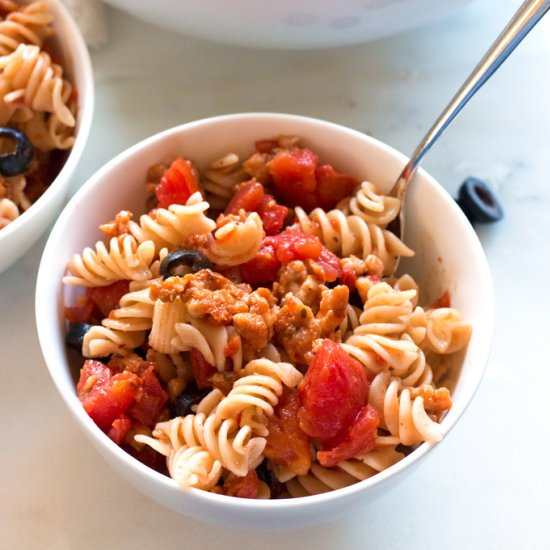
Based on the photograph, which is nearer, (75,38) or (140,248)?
(140,248)

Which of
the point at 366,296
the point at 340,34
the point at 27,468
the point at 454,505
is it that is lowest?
the point at 27,468

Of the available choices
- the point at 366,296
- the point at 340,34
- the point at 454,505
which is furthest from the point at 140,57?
the point at 454,505

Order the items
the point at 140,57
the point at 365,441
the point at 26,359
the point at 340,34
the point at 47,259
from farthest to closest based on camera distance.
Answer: the point at 140,57 → the point at 340,34 → the point at 26,359 → the point at 47,259 → the point at 365,441

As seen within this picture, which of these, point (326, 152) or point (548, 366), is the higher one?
point (326, 152)

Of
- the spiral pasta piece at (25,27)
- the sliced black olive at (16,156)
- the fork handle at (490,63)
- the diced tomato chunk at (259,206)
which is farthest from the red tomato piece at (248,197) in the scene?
the spiral pasta piece at (25,27)

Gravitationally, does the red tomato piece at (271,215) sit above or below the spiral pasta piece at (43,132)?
above

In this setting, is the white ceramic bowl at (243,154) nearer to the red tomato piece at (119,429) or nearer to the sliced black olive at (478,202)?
the red tomato piece at (119,429)

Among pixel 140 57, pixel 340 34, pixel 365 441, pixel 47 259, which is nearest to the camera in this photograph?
pixel 365 441

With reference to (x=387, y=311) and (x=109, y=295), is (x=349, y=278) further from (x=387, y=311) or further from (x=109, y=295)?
(x=109, y=295)

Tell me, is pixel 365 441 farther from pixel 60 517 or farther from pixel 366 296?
pixel 60 517
